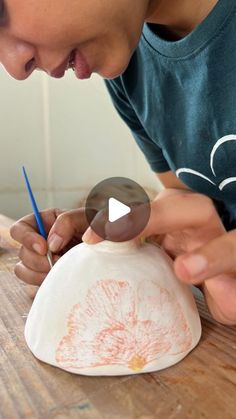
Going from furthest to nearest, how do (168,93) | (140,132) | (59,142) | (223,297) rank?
(59,142), (140,132), (168,93), (223,297)

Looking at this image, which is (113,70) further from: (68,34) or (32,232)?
(32,232)

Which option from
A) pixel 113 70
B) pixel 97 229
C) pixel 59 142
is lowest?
pixel 59 142

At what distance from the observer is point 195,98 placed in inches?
23.5

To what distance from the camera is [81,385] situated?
0.38 meters

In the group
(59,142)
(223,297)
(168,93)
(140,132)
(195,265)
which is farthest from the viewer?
(59,142)

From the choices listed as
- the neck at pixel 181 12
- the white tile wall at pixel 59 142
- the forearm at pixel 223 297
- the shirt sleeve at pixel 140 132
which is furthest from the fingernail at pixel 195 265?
the white tile wall at pixel 59 142

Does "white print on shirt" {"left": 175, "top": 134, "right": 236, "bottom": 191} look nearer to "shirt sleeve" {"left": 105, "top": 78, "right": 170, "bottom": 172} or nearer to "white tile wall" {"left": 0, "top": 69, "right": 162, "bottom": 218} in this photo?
"shirt sleeve" {"left": 105, "top": 78, "right": 170, "bottom": 172}

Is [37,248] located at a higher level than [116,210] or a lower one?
lower

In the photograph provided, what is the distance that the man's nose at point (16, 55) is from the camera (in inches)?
16.0

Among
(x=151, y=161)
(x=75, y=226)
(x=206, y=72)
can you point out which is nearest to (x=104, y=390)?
(x=75, y=226)

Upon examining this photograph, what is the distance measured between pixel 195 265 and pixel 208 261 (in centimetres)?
1
